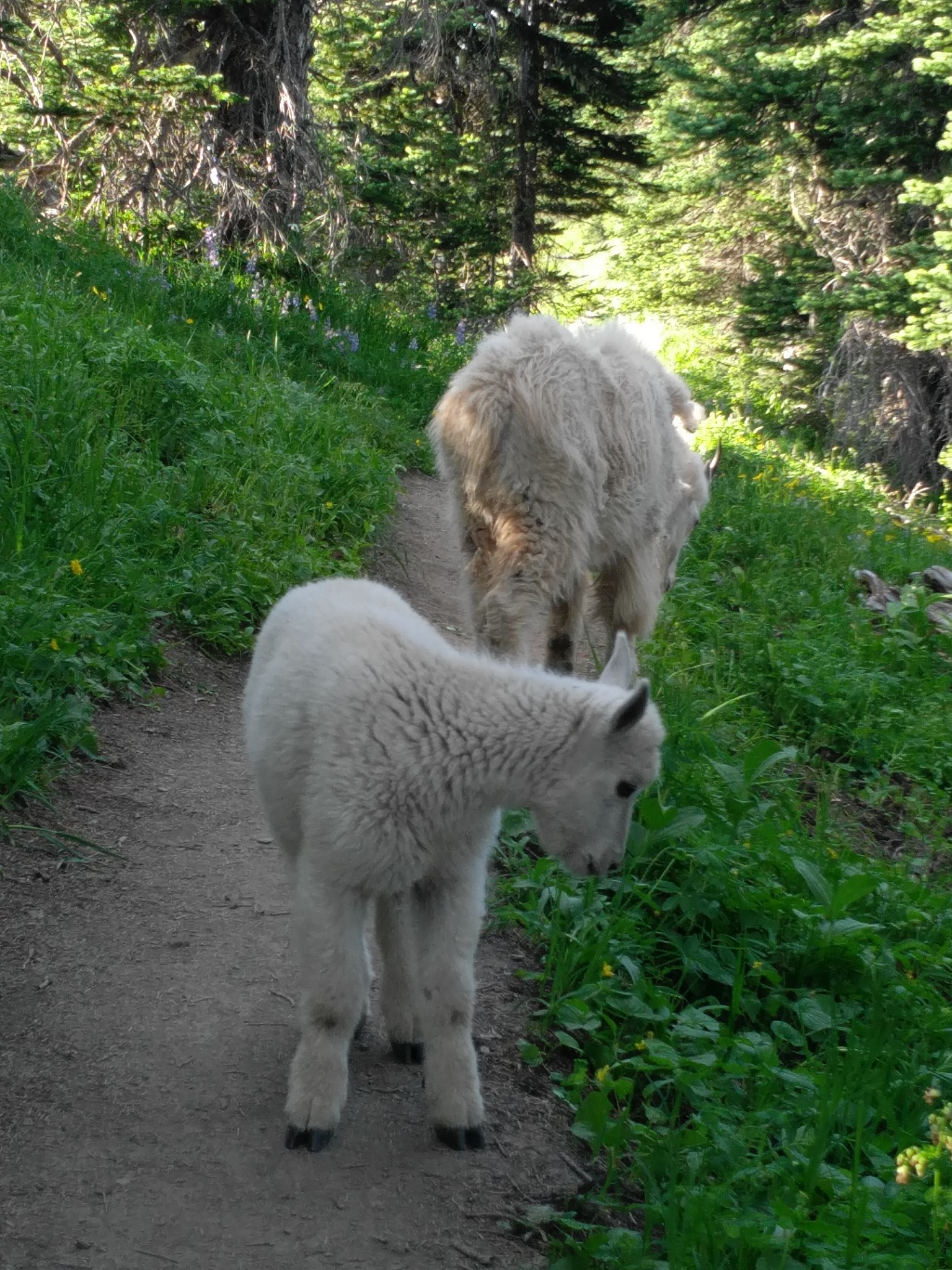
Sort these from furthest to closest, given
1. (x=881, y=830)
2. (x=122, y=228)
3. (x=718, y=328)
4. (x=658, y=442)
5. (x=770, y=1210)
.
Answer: (x=718, y=328)
(x=122, y=228)
(x=658, y=442)
(x=881, y=830)
(x=770, y=1210)

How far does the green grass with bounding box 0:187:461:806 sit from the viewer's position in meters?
4.82

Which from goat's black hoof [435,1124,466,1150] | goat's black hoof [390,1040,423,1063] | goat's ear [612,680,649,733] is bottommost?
goat's black hoof [390,1040,423,1063]

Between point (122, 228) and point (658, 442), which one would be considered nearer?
point (658, 442)

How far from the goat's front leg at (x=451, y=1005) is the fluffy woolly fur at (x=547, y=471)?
239cm

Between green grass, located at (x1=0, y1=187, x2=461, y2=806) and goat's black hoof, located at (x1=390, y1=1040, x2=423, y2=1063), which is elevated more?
green grass, located at (x1=0, y1=187, x2=461, y2=806)

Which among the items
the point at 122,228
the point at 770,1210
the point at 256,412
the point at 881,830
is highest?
the point at 122,228

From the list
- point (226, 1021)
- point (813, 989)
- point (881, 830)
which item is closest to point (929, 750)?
point (881, 830)

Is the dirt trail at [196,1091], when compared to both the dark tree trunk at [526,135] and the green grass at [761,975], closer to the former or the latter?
the green grass at [761,975]

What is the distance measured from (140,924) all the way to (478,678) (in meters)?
1.43

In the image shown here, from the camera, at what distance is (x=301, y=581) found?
6.39 metres

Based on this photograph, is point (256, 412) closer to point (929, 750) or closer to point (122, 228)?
point (122, 228)

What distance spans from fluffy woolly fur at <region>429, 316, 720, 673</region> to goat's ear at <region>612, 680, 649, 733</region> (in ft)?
7.59

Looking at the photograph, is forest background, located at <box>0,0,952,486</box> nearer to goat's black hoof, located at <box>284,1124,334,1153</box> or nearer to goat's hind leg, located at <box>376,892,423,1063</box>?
goat's hind leg, located at <box>376,892,423,1063</box>

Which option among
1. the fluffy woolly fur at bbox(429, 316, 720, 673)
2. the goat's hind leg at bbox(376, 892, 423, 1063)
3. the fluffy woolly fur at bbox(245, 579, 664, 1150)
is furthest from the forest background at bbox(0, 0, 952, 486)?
the goat's hind leg at bbox(376, 892, 423, 1063)
